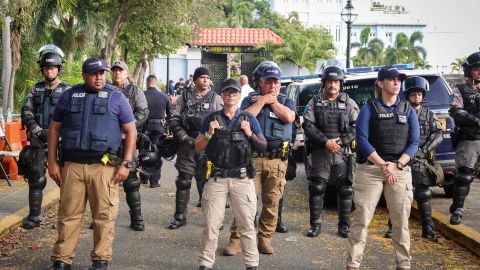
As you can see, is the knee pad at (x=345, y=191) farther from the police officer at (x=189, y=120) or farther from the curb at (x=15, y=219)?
the curb at (x=15, y=219)

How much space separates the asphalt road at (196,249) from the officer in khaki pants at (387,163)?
0.75 m

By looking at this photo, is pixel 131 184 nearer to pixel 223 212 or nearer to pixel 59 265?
pixel 59 265

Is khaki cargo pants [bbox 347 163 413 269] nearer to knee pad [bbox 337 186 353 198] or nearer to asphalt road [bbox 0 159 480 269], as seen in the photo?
asphalt road [bbox 0 159 480 269]

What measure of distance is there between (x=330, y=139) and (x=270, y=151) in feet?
3.72

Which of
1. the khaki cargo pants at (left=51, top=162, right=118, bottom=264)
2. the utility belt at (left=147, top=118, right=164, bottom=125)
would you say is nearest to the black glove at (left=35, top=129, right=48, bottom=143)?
the khaki cargo pants at (left=51, top=162, right=118, bottom=264)

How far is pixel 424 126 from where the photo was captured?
8.77 metres

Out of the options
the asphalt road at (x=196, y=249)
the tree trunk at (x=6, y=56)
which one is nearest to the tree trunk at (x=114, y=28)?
the tree trunk at (x=6, y=56)

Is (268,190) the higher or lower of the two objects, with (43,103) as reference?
lower

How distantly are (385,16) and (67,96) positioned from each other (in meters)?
99.5

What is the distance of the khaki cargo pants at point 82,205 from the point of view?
22.5 feet

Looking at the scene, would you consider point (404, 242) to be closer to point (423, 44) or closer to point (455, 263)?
point (455, 263)

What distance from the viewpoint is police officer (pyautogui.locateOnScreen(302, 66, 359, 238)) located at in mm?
8875

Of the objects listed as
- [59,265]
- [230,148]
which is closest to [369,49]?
[230,148]

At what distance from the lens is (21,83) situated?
24.9 m
